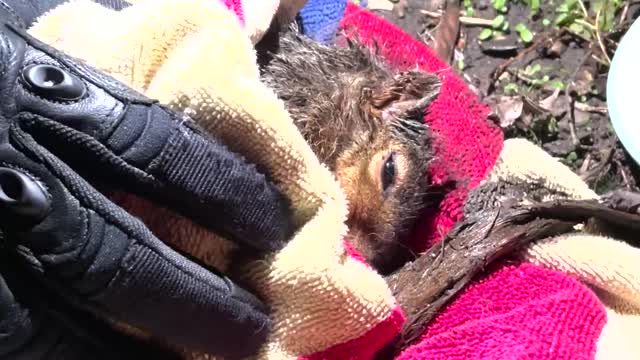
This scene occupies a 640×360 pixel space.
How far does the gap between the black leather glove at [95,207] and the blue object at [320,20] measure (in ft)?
3.22

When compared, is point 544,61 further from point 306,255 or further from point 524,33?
point 306,255

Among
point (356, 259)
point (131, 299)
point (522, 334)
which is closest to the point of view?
point (131, 299)

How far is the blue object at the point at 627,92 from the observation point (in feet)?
9.43

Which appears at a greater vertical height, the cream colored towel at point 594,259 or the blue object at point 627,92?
the cream colored towel at point 594,259

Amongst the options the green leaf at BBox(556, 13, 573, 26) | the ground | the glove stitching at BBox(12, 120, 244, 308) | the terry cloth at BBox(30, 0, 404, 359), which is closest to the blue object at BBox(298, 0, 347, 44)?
the terry cloth at BBox(30, 0, 404, 359)

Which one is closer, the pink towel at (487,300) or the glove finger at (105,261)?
the glove finger at (105,261)

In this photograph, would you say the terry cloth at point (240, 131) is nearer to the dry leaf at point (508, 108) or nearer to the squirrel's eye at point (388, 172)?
the squirrel's eye at point (388, 172)

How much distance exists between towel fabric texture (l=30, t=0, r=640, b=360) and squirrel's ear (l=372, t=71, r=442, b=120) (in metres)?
0.38

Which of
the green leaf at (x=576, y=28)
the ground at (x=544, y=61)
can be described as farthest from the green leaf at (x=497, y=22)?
the green leaf at (x=576, y=28)

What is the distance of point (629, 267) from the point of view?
181 cm

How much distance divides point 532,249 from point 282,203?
0.72m

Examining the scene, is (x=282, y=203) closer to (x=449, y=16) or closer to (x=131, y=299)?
(x=131, y=299)

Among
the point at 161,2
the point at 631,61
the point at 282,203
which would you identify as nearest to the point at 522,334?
the point at 282,203

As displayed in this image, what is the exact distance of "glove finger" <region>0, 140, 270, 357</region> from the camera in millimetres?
1113
